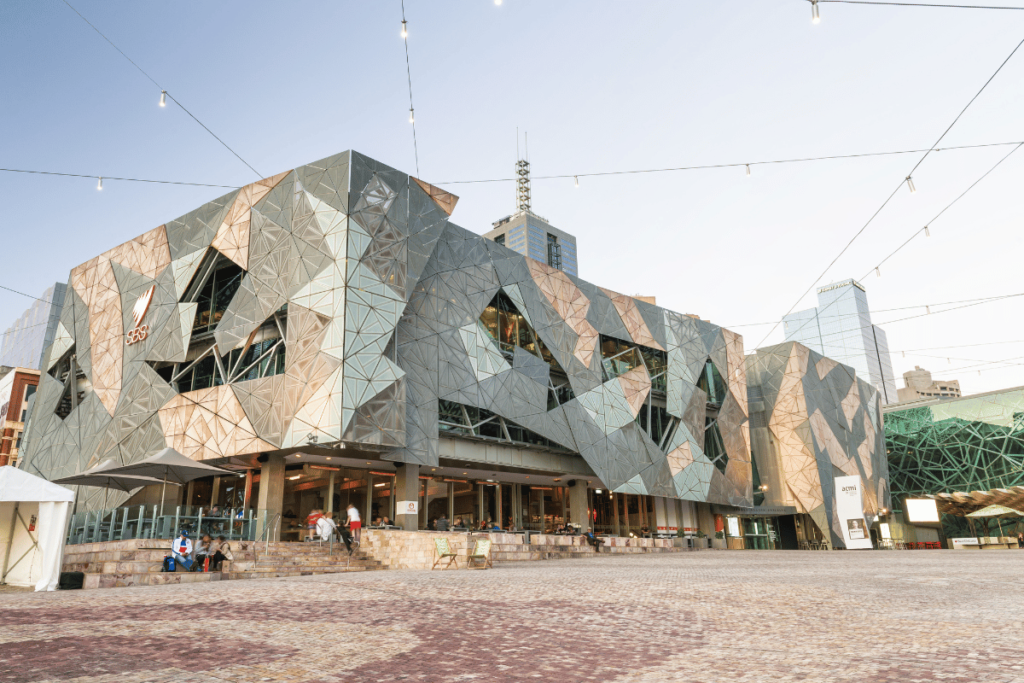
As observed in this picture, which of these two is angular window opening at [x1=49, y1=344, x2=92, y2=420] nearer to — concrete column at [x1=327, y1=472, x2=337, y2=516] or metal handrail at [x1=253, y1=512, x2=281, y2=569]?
concrete column at [x1=327, y1=472, x2=337, y2=516]

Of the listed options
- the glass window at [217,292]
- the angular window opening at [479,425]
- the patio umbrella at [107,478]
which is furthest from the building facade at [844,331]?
the patio umbrella at [107,478]

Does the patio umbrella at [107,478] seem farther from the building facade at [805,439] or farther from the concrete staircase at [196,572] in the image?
the building facade at [805,439]

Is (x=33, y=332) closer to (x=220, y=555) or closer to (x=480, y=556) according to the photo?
(x=220, y=555)

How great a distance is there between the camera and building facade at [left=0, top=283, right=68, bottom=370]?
75819 mm

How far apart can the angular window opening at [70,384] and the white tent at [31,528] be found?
20590mm

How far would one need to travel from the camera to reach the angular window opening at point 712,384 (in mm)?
40594

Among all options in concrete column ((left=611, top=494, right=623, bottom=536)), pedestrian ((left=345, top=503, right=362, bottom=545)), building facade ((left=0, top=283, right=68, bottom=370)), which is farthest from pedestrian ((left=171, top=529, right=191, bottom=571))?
building facade ((left=0, top=283, right=68, bottom=370))

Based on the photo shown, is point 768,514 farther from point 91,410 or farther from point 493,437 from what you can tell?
point 91,410

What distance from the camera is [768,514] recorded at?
42469 mm

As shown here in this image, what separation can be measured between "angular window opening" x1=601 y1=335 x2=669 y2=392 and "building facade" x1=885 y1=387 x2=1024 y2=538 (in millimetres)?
30485

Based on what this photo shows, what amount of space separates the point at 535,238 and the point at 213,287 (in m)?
120

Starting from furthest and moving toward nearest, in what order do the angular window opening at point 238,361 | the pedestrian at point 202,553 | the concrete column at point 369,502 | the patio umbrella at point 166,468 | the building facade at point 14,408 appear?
1. the building facade at point 14,408
2. the concrete column at point 369,502
3. the angular window opening at point 238,361
4. the patio umbrella at point 166,468
5. the pedestrian at point 202,553

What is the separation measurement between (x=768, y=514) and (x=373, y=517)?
25.2m

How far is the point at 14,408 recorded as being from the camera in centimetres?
5691
